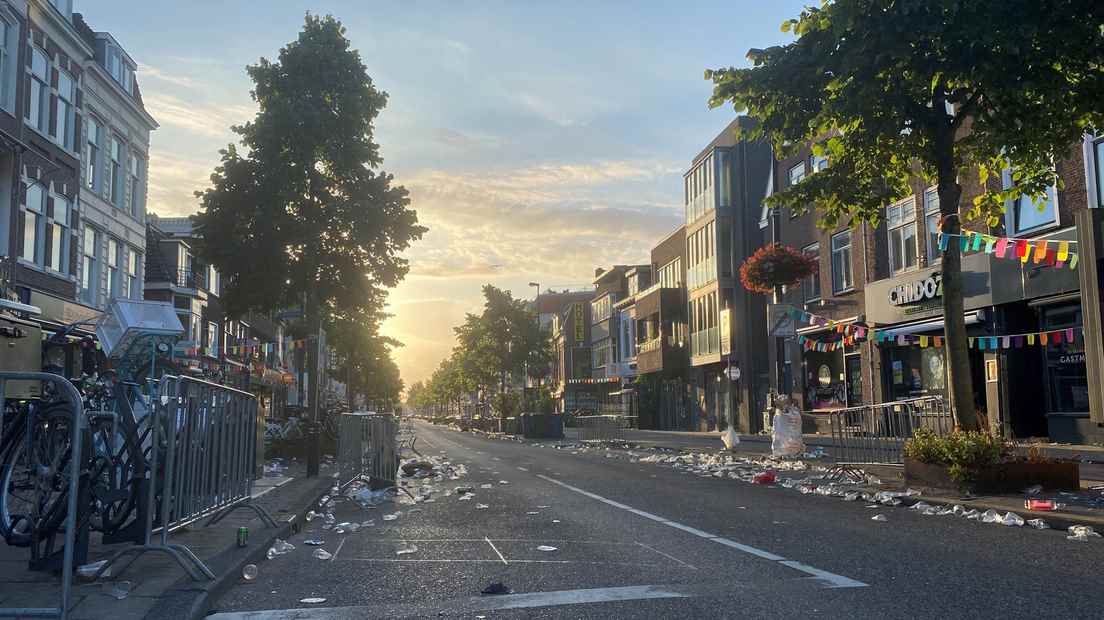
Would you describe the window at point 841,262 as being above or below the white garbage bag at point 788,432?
above

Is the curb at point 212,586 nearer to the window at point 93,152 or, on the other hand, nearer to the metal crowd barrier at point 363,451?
the metal crowd barrier at point 363,451

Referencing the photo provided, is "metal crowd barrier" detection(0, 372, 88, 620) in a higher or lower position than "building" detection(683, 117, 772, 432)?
lower

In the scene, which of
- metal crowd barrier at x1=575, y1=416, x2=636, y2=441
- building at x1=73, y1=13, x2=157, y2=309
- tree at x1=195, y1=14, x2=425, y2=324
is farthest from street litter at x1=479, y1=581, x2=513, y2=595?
metal crowd barrier at x1=575, y1=416, x2=636, y2=441

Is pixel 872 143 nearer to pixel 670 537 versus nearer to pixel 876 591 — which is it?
pixel 670 537

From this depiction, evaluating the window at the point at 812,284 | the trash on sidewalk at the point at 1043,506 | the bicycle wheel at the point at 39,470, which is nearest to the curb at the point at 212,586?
the bicycle wheel at the point at 39,470

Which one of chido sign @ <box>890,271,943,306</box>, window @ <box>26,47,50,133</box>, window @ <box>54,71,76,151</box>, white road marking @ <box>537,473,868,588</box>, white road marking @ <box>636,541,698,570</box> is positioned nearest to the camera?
white road marking @ <box>537,473,868,588</box>

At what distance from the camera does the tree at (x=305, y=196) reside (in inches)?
819

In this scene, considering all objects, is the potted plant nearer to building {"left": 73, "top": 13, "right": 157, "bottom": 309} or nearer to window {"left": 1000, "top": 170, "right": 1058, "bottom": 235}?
window {"left": 1000, "top": 170, "right": 1058, "bottom": 235}

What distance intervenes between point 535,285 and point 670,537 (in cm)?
6474

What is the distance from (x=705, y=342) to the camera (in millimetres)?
44500

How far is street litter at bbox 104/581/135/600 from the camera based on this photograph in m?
5.18

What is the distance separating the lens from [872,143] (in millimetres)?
11961

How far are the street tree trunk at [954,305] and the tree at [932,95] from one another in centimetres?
2

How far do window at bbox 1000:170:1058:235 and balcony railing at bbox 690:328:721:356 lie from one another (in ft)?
69.3
